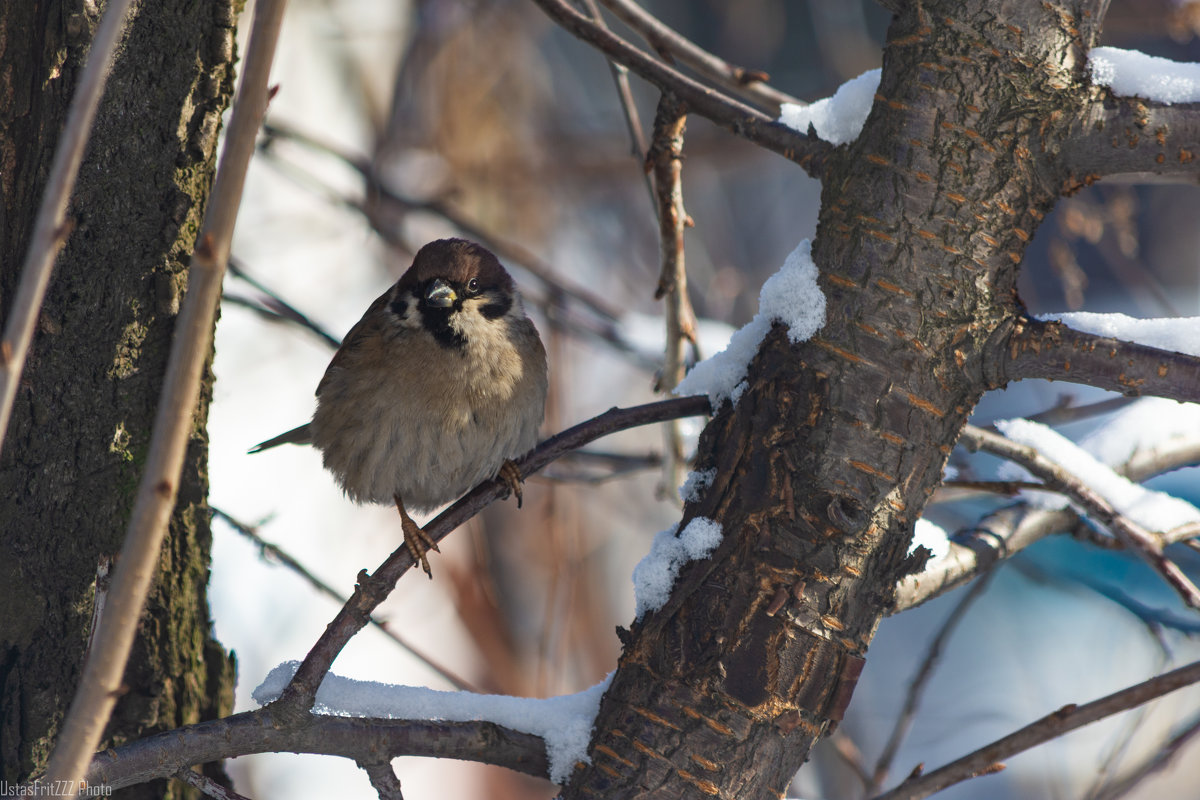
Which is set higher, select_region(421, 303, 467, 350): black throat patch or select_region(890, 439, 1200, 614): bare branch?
select_region(421, 303, 467, 350): black throat patch

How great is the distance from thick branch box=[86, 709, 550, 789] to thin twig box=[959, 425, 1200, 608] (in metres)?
1.05

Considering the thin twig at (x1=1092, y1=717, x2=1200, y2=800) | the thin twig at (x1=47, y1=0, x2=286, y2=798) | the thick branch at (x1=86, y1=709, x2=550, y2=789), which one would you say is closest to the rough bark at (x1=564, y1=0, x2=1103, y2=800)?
the thick branch at (x1=86, y1=709, x2=550, y2=789)

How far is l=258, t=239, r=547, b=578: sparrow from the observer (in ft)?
8.46

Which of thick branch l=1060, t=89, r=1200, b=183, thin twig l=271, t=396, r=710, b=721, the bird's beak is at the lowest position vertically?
thin twig l=271, t=396, r=710, b=721

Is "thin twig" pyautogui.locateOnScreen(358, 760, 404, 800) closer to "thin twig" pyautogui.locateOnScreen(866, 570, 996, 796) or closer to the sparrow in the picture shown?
the sparrow

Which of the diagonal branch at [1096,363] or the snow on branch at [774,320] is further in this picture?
the snow on branch at [774,320]

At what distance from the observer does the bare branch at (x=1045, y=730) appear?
1609mm

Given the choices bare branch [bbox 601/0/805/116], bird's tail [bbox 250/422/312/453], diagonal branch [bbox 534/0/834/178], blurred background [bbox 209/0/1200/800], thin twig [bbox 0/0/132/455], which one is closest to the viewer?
thin twig [bbox 0/0/132/455]

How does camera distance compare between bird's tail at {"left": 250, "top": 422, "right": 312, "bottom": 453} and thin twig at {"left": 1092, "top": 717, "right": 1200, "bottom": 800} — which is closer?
thin twig at {"left": 1092, "top": 717, "right": 1200, "bottom": 800}

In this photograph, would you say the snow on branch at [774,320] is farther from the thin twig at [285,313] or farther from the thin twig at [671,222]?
the thin twig at [285,313]

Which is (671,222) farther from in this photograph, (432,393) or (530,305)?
(530,305)

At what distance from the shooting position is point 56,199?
0.83 metres

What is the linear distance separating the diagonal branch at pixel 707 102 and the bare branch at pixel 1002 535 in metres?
0.83

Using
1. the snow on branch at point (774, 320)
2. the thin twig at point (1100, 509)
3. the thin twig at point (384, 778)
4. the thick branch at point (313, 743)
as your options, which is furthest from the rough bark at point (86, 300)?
the thin twig at point (1100, 509)
